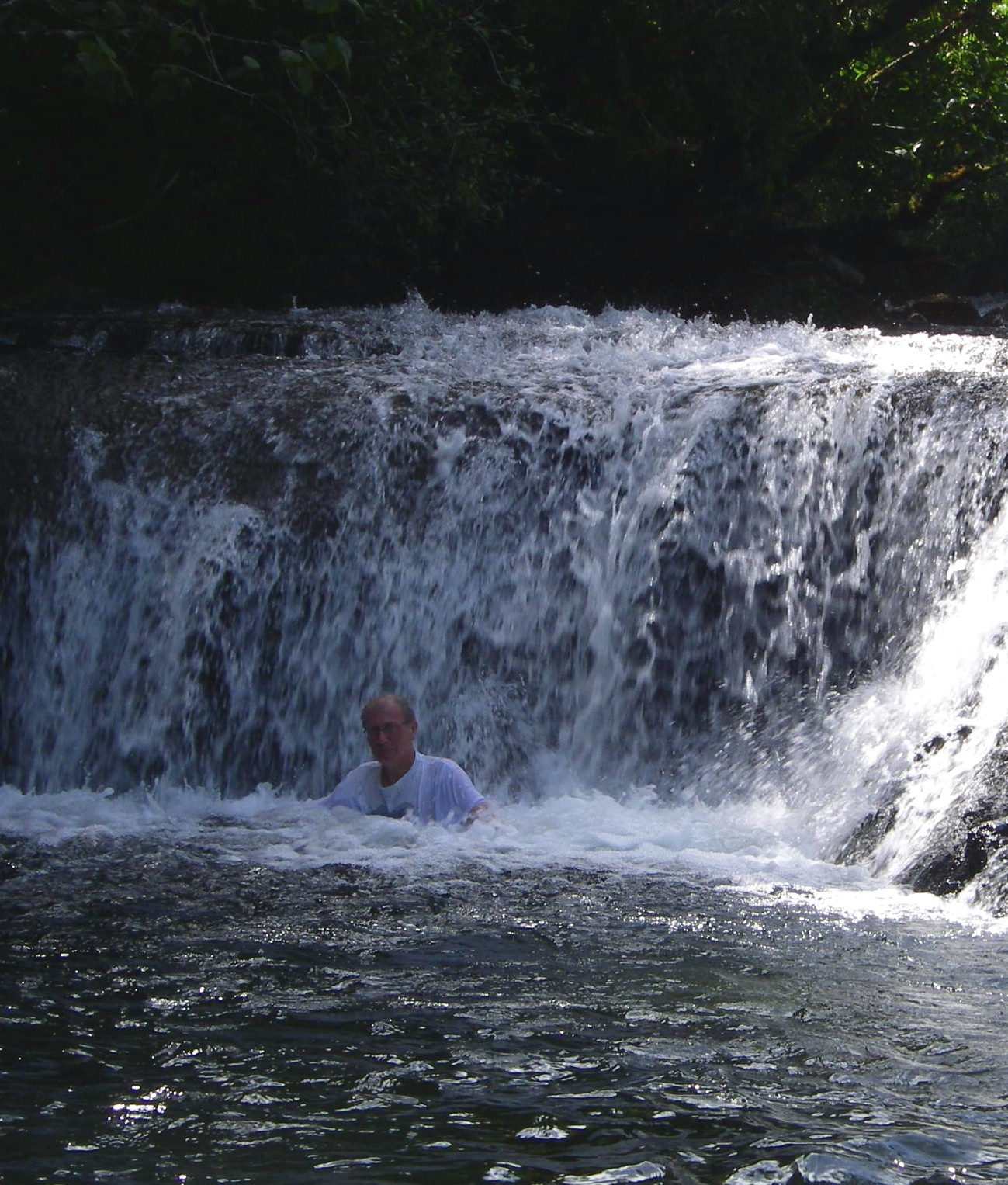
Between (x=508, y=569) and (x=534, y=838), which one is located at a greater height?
(x=508, y=569)

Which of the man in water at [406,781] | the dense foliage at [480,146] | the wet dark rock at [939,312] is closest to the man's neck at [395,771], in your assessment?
the man in water at [406,781]

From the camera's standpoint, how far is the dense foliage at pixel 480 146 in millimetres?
14656

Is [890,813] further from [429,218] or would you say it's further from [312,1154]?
[429,218]

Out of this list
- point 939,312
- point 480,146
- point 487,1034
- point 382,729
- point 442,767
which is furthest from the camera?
point 939,312

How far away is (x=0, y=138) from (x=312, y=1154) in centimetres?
1338

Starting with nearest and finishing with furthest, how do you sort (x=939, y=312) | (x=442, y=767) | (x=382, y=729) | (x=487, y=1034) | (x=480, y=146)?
1. (x=487, y=1034)
2. (x=382, y=729)
3. (x=442, y=767)
4. (x=480, y=146)
5. (x=939, y=312)

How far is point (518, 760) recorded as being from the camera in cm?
955

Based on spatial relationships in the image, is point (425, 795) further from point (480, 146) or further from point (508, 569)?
point (480, 146)

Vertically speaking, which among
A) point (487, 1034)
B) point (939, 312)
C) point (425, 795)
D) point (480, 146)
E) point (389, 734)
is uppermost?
point (480, 146)

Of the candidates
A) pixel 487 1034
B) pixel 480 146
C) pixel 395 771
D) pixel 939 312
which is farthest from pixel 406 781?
pixel 939 312

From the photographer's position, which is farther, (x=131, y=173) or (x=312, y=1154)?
(x=131, y=173)

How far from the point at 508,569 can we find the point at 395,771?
8.65 ft

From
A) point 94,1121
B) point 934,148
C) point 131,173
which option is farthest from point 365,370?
point 934,148

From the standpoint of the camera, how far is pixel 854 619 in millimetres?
9211
